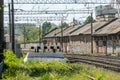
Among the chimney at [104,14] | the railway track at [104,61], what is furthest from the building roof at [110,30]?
the chimney at [104,14]

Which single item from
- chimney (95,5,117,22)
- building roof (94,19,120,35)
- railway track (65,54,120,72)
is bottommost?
railway track (65,54,120,72)

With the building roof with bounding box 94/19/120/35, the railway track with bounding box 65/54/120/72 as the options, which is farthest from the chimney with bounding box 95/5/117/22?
the railway track with bounding box 65/54/120/72

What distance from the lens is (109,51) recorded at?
2245 inches

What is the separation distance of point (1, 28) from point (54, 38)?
7270 centimetres

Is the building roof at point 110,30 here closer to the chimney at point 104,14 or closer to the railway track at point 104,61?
the railway track at point 104,61

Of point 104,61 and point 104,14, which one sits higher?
point 104,14

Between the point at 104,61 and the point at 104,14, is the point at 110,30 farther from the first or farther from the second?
the point at 104,14

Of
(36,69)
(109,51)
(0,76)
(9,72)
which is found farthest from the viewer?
(109,51)

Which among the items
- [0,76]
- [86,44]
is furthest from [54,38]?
[0,76]

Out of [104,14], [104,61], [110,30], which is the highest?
[104,14]

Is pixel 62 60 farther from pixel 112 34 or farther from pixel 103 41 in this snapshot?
pixel 103 41

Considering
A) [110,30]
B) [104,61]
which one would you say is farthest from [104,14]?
[104,61]

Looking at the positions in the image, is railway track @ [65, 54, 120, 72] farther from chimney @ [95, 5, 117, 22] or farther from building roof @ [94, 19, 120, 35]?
chimney @ [95, 5, 117, 22]

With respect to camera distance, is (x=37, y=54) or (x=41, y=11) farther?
(x=41, y=11)
